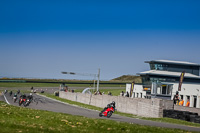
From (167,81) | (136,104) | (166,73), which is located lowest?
(136,104)

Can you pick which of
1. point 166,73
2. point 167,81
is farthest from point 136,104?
point 166,73

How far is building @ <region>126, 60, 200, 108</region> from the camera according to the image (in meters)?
57.5

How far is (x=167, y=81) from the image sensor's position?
69.6 meters

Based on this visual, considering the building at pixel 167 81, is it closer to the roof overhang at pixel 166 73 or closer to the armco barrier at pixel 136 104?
the roof overhang at pixel 166 73

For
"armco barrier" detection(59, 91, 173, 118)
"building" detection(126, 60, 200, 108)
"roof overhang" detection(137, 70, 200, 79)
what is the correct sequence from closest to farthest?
1. "armco barrier" detection(59, 91, 173, 118)
2. "building" detection(126, 60, 200, 108)
3. "roof overhang" detection(137, 70, 200, 79)

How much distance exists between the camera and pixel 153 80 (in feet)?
230

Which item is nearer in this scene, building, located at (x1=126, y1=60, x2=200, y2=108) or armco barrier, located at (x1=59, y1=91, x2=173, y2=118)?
armco barrier, located at (x1=59, y1=91, x2=173, y2=118)

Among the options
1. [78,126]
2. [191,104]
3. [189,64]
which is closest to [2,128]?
[78,126]

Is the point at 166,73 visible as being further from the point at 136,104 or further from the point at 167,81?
the point at 136,104

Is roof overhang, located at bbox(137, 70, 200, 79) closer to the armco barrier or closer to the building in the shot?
the building

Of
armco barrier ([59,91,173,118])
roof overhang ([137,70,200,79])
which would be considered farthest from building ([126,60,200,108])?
armco barrier ([59,91,173,118])

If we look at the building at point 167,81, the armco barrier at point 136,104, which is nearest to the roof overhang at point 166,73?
the building at point 167,81

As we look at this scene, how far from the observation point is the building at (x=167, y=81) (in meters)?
57.5

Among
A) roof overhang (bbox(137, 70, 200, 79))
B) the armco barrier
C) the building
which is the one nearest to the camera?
the armco barrier
